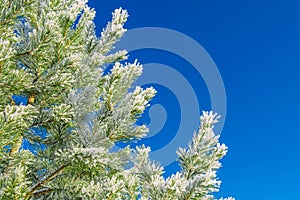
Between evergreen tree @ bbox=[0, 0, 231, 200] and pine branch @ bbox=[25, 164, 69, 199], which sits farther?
pine branch @ bbox=[25, 164, 69, 199]

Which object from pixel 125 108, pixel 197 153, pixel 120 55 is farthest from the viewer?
pixel 120 55

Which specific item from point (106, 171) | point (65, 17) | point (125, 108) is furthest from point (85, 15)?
point (106, 171)

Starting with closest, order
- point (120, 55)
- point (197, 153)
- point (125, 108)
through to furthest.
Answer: point (197, 153)
point (125, 108)
point (120, 55)

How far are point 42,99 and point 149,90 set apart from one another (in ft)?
5.26

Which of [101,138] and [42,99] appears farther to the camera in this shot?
[42,99]

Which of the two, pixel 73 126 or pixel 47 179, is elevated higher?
pixel 73 126

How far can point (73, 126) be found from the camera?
14.3 ft

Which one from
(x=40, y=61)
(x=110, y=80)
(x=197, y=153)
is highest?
(x=40, y=61)

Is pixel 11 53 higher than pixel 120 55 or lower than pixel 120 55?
lower

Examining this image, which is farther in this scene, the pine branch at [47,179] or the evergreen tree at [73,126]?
the pine branch at [47,179]

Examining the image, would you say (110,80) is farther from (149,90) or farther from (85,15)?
(85,15)

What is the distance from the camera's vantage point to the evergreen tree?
10.4ft

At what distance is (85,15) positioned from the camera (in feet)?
16.1

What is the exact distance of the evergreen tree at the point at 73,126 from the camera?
3182 mm
